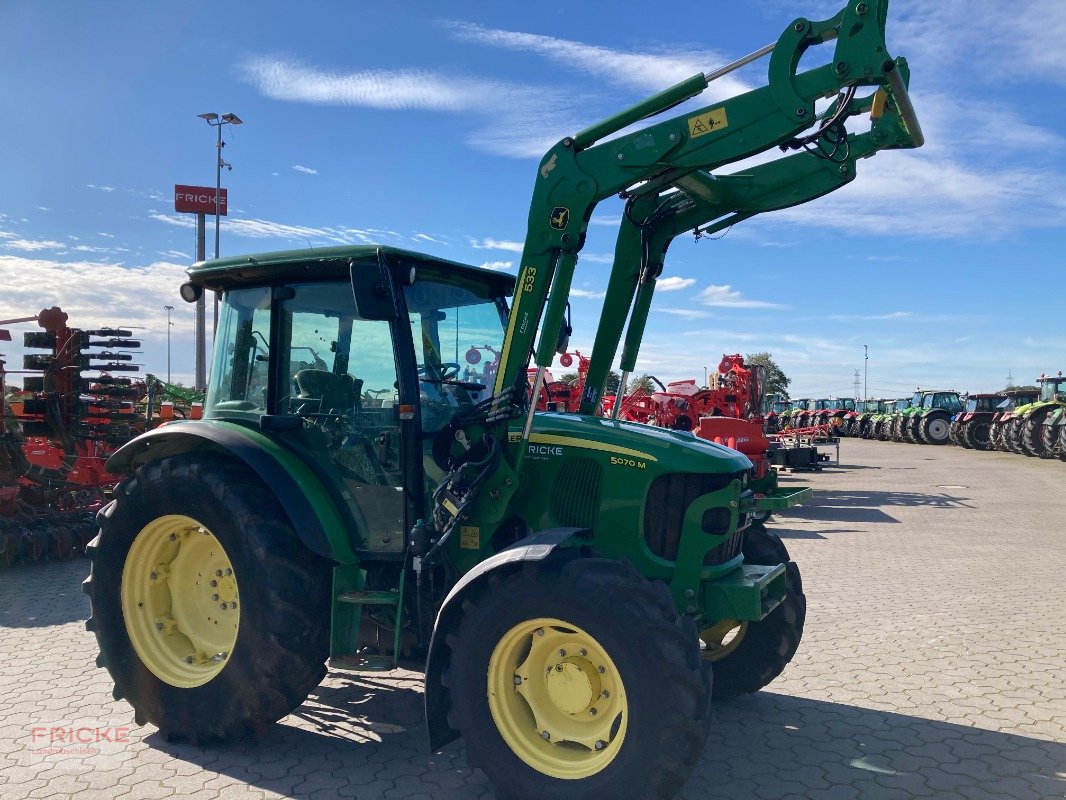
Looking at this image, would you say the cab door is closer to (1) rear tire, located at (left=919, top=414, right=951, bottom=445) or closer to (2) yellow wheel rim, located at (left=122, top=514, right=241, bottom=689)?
(2) yellow wheel rim, located at (left=122, top=514, right=241, bottom=689)

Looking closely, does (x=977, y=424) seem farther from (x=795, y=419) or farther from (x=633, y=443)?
(x=633, y=443)

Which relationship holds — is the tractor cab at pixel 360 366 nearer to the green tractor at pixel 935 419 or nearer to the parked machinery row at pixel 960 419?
the parked machinery row at pixel 960 419

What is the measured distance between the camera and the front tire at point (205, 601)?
413 cm

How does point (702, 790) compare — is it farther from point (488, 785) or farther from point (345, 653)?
point (345, 653)

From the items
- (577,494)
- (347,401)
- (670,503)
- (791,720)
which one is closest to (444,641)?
(577,494)

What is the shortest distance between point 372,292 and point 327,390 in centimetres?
87

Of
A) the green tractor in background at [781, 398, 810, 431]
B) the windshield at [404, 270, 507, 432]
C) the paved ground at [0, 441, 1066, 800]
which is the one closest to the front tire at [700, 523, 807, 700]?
the paved ground at [0, 441, 1066, 800]

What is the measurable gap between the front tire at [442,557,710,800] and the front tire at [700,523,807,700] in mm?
1410

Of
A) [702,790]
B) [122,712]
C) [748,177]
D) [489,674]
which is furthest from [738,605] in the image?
[122,712]

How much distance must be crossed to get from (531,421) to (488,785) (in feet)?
5.51

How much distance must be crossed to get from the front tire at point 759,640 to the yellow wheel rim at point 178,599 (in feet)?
8.77

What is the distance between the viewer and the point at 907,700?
16.6 feet

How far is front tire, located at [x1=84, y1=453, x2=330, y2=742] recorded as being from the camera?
13.6 ft

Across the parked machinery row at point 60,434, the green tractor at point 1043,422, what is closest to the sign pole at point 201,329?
the parked machinery row at point 60,434
